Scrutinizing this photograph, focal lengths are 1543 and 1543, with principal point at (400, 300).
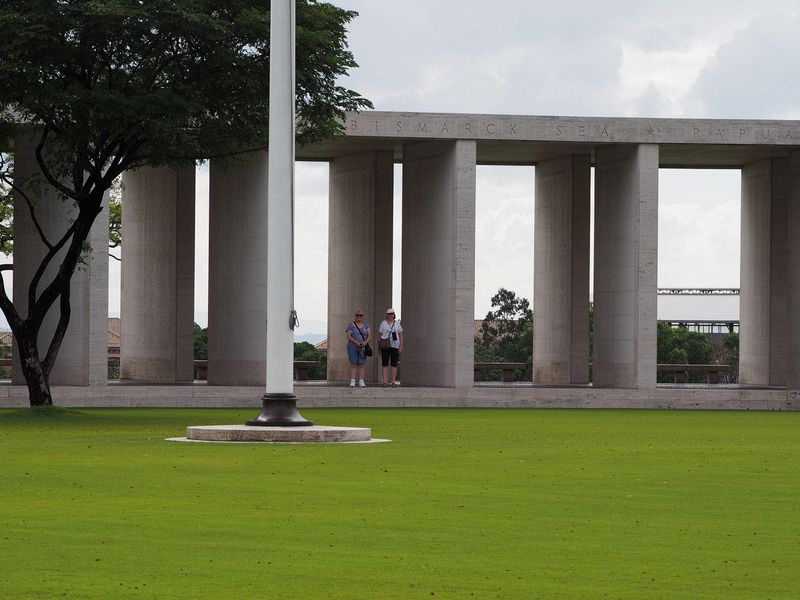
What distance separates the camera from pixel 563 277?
160 ft

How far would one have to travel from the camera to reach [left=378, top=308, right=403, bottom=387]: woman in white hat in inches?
1550

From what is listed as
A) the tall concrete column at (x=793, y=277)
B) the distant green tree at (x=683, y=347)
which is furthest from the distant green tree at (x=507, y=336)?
the tall concrete column at (x=793, y=277)

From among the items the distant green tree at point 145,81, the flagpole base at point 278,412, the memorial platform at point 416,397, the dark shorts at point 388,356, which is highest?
the distant green tree at point 145,81

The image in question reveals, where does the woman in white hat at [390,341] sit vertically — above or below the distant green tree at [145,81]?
below

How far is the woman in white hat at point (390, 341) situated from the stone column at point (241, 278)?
3130 millimetres

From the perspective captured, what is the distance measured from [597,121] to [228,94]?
45.1 ft

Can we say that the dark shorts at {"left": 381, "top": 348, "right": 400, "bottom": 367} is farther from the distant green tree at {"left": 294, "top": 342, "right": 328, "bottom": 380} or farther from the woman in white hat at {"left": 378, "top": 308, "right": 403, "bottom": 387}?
the distant green tree at {"left": 294, "top": 342, "right": 328, "bottom": 380}

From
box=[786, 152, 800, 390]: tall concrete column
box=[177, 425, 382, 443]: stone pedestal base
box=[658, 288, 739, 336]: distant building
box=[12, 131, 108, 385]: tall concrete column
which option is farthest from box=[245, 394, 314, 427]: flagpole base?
box=[658, 288, 739, 336]: distant building

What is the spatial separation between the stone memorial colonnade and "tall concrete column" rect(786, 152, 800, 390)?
67 millimetres

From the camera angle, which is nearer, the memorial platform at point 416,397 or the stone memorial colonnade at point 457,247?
the memorial platform at point 416,397

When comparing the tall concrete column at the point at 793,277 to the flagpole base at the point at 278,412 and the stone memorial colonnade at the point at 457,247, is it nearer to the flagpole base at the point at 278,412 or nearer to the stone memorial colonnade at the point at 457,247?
the stone memorial colonnade at the point at 457,247

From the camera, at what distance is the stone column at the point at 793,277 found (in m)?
43.1

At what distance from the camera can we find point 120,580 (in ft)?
30.2

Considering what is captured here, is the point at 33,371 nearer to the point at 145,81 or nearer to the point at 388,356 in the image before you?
the point at 145,81
